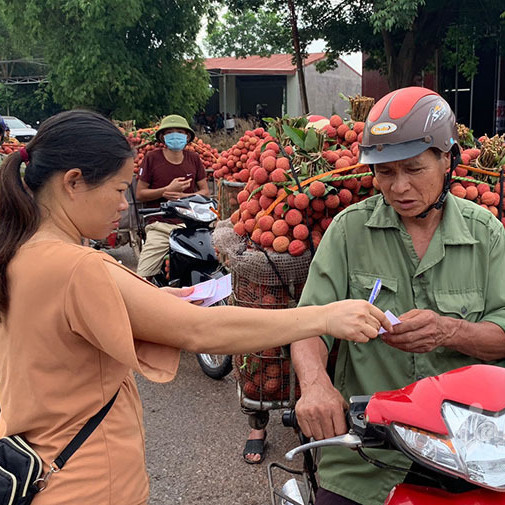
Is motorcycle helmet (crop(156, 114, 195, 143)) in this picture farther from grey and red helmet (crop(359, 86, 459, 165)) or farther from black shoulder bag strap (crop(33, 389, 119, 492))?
black shoulder bag strap (crop(33, 389, 119, 492))

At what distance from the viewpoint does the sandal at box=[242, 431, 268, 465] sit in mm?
3460

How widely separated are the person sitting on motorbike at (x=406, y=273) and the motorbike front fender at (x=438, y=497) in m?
0.39

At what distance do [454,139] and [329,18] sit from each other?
15.9 m

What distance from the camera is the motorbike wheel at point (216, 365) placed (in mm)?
4465

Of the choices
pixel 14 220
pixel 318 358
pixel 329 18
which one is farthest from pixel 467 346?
pixel 329 18

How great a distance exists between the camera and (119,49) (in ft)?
56.2

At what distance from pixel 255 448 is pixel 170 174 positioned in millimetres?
3116

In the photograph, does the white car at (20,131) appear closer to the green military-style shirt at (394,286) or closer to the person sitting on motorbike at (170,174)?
the person sitting on motorbike at (170,174)

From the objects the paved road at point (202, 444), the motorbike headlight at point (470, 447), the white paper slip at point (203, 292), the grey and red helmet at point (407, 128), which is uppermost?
the grey and red helmet at point (407, 128)

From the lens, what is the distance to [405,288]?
1.91m

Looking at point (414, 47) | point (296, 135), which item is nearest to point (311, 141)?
point (296, 135)

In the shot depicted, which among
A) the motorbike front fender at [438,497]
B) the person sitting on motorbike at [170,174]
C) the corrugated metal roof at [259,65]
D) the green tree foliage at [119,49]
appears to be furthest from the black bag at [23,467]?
the corrugated metal roof at [259,65]

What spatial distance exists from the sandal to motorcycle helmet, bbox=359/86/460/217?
2.09 metres

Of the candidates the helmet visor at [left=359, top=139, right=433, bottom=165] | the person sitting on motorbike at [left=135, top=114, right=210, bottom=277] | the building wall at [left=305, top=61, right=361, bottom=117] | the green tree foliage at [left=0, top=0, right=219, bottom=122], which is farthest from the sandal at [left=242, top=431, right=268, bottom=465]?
the building wall at [left=305, top=61, right=361, bottom=117]
